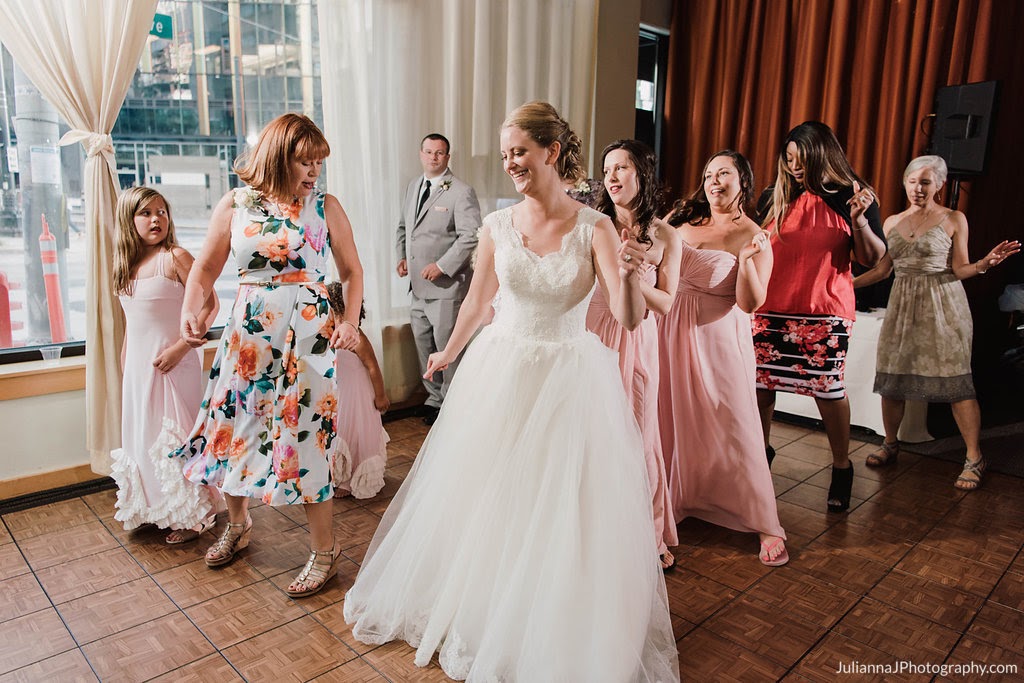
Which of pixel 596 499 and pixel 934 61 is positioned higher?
pixel 934 61

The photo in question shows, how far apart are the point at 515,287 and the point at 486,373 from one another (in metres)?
0.26

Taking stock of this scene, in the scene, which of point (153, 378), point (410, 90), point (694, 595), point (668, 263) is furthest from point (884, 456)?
point (153, 378)

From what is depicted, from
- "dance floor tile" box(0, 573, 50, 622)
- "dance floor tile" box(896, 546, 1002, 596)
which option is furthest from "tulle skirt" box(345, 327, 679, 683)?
"dance floor tile" box(896, 546, 1002, 596)

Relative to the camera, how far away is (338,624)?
231 cm

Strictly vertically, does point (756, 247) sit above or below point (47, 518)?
above

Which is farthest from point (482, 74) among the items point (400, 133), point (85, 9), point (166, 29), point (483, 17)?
point (85, 9)

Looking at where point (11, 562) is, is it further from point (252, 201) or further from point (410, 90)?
point (410, 90)

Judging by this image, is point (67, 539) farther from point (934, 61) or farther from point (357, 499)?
point (934, 61)

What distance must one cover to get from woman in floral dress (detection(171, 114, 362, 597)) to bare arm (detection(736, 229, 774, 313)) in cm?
133

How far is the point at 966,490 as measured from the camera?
3529 millimetres

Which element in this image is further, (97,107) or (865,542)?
(97,107)

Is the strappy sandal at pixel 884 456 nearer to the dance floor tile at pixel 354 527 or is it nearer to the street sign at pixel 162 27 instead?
the dance floor tile at pixel 354 527

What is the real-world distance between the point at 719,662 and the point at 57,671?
71.6 inches

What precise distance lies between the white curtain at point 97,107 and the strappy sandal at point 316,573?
1255 mm
